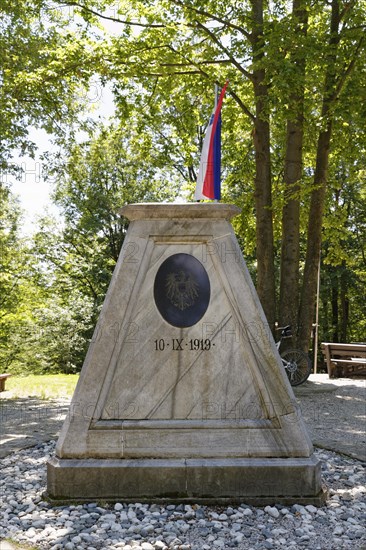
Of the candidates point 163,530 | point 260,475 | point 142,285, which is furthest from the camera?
point 142,285

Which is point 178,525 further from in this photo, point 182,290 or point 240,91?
point 240,91

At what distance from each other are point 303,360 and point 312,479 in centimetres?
798

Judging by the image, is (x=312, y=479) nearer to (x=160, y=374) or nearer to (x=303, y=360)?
(x=160, y=374)

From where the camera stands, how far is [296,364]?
42.0 feet

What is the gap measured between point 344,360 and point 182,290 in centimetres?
1194

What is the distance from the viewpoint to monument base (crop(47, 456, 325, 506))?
4918 millimetres

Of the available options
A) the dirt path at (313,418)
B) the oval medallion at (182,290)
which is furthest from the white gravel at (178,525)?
the dirt path at (313,418)

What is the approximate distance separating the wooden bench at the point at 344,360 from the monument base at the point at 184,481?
11401mm

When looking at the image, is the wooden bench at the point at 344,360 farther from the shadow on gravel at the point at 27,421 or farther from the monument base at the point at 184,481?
the monument base at the point at 184,481

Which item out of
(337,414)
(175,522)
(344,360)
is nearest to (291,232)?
(337,414)

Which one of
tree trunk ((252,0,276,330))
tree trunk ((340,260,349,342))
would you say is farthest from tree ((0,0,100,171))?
tree trunk ((340,260,349,342))

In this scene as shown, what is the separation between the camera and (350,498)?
16.9ft

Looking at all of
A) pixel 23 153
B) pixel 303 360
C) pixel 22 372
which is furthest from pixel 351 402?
pixel 22 372

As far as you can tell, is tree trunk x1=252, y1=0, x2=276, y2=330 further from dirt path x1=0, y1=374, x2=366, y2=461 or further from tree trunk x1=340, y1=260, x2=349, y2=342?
tree trunk x1=340, y1=260, x2=349, y2=342
